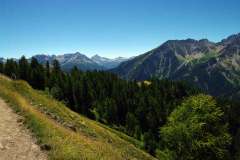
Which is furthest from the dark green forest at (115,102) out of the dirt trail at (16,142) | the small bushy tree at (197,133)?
the dirt trail at (16,142)

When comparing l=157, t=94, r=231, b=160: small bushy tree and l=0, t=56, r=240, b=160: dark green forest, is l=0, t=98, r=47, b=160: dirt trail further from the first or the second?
l=0, t=56, r=240, b=160: dark green forest

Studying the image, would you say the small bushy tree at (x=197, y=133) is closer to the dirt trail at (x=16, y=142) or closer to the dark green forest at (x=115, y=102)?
the dirt trail at (x=16, y=142)

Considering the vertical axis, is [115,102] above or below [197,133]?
below

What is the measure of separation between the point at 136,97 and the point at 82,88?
1140 inches

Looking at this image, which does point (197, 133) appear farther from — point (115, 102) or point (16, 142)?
point (115, 102)

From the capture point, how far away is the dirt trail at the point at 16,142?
57.7ft

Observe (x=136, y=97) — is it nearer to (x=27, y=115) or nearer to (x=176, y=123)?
(x=176, y=123)

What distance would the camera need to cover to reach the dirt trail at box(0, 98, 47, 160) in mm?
17602

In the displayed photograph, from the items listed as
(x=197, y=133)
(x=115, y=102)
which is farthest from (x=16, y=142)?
(x=115, y=102)

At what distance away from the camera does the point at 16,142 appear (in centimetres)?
1983

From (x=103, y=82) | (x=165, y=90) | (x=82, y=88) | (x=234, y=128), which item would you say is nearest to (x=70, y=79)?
(x=82, y=88)

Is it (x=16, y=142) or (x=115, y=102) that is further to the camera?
(x=115, y=102)

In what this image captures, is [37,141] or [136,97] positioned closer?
[37,141]

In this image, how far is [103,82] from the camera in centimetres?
15662
